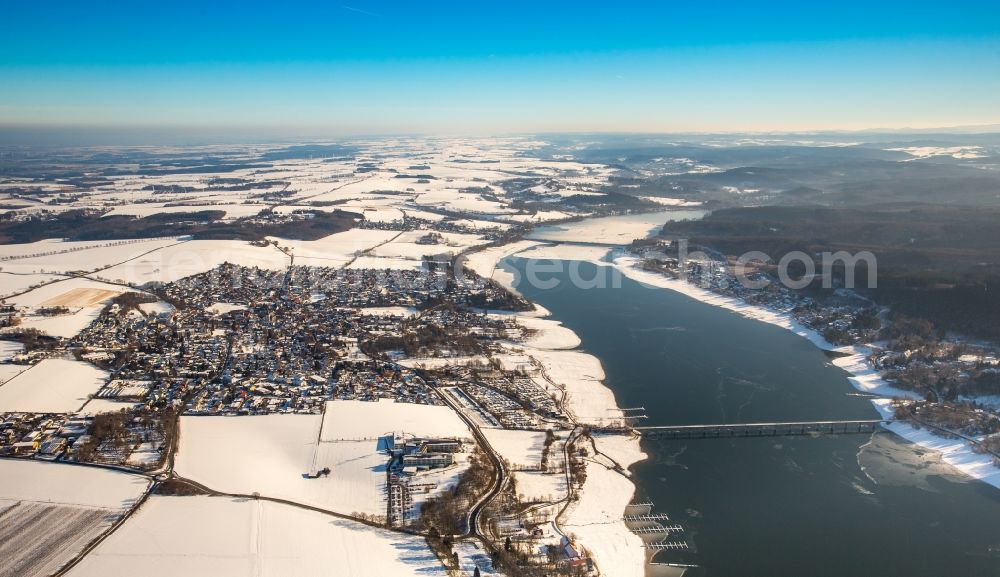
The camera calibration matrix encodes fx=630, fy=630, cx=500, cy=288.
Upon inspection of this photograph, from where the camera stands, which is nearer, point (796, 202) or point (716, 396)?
point (716, 396)

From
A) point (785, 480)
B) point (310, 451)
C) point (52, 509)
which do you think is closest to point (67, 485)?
point (52, 509)

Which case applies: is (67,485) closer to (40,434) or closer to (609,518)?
(40,434)

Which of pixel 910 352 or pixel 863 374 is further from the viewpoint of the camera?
pixel 910 352

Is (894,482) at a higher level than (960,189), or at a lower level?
lower

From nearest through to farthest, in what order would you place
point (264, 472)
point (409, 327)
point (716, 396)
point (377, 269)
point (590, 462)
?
point (264, 472)
point (590, 462)
point (716, 396)
point (409, 327)
point (377, 269)

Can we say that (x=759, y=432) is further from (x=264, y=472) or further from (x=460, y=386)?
(x=264, y=472)

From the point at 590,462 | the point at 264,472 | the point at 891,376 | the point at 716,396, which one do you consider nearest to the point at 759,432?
the point at 716,396

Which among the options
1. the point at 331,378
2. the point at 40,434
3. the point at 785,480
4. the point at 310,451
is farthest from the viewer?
the point at 331,378
